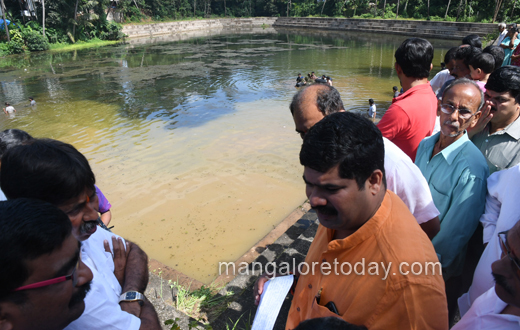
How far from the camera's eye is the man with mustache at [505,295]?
3.74 ft

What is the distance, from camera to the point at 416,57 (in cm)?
275

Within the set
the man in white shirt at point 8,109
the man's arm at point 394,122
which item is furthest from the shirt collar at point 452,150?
the man in white shirt at point 8,109

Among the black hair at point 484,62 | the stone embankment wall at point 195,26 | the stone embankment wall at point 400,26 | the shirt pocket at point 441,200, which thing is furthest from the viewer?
the stone embankment wall at point 195,26

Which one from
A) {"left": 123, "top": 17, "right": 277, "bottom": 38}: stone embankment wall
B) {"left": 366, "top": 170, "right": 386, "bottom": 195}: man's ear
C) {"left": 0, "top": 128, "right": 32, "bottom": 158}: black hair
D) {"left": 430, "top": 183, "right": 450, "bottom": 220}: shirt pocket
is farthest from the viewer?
{"left": 123, "top": 17, "right": 277, "bottom": 38}: stone embankment wall

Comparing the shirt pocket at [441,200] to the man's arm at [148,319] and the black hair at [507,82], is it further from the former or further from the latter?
the man's arm at [148,319]

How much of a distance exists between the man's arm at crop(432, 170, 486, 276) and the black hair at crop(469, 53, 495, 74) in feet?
7.12

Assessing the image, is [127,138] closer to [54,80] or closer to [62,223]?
[62,223]

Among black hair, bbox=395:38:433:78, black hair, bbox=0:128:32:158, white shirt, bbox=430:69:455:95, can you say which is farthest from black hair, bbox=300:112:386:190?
white shirt, bbox=430:69:455:95

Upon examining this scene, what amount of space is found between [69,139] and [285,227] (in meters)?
7.46

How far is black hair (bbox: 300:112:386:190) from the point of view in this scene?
1228mm

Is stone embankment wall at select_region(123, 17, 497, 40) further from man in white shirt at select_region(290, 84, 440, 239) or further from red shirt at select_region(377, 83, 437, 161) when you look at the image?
man in white shirt at select_region(290, 84, 440, 239)

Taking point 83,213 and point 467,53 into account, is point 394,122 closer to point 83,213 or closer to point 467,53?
point 467,53

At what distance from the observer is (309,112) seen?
211 cm

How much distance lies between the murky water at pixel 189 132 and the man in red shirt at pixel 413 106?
2.75 metres
